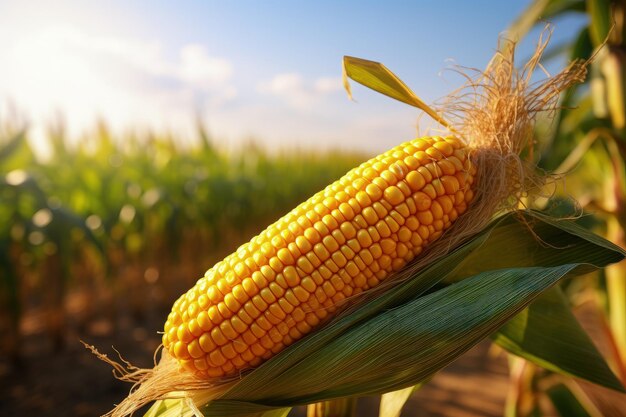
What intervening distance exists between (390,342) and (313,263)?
28 centimetres

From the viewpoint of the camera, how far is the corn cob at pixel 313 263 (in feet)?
3.76

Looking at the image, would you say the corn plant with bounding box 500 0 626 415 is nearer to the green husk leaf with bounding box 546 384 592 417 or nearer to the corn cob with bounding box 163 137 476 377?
the green husk leaf with bounding box 546 384 592 417

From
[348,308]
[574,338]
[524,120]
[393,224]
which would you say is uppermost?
[524,120]

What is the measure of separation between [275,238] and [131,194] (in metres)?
5.14

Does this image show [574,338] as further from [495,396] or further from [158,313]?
[158,313]

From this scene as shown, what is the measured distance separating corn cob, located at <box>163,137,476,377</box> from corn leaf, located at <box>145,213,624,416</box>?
0.06m

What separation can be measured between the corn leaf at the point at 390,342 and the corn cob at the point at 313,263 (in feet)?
0.21

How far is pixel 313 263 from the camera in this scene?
115 cm

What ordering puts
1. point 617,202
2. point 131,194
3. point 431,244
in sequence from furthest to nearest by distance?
point 131,194 < point 617,202 < point 431,244

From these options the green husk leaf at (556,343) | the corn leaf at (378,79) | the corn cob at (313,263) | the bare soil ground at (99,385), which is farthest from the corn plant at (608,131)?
the bare soil ground at (99,385)

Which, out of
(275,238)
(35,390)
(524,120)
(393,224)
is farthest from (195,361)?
(35,390)

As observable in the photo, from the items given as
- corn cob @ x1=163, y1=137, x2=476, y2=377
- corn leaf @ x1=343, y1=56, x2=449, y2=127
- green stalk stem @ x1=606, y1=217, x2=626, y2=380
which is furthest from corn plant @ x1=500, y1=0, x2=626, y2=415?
corn cob @ x1=163, y1=137, x2=476, y2=377

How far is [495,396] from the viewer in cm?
430

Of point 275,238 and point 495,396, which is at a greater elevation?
point 275,238
